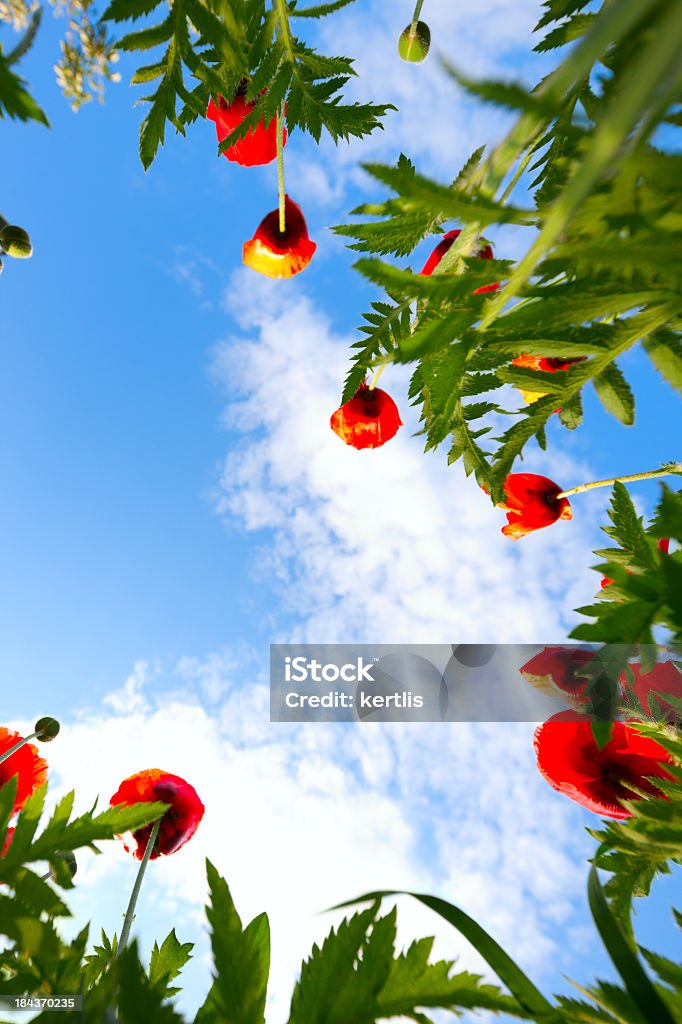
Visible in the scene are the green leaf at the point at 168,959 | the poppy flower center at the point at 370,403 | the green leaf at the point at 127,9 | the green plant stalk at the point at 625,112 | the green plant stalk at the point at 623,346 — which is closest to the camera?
the green plant stalk at the point at 625,112

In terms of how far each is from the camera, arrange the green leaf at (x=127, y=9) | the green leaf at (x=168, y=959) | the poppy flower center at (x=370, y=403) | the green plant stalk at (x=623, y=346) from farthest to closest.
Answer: the poppy flower center at (x=370, y=403), the green leaf at (x=168, y=959), the green leaf at (x=127, y=9), the green plant stalk at (x=623, y=346)

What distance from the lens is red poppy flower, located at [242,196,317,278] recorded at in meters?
1.48

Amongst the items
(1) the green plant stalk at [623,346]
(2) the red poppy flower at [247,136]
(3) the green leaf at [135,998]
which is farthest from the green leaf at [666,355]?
(2) the red poppy flower at [247,136]

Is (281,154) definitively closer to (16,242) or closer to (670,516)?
(16,242)

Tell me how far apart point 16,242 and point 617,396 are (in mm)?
1098

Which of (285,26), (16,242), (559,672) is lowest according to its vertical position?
(559,672)

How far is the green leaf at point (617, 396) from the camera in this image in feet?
2.63

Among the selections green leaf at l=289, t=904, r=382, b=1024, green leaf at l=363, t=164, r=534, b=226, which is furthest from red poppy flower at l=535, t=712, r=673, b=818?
green leaf at l=363, t=164, r=534, b=226

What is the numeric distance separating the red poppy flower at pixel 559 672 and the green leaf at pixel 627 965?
528 millimetres

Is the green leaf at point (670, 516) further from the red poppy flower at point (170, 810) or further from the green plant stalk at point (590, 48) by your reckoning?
the red poppy flower at point (170, 810)

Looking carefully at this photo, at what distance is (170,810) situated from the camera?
1.29 meters

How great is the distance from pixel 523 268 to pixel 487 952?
0.50 meters

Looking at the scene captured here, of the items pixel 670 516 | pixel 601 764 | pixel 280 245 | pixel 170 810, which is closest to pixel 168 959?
pixel 170 810

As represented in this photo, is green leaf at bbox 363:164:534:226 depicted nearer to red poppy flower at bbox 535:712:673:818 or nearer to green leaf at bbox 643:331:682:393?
green leaf at bbox 643:331:682:393
